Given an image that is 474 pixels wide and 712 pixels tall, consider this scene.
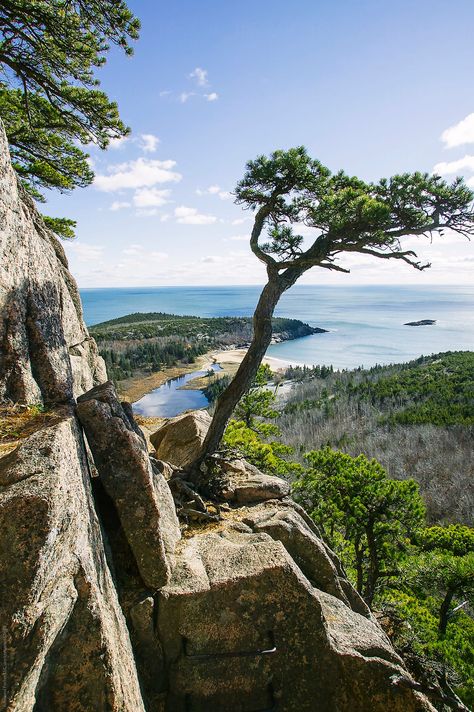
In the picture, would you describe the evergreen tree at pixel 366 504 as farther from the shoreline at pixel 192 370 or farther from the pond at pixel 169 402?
the shoreline at pixel 192 370

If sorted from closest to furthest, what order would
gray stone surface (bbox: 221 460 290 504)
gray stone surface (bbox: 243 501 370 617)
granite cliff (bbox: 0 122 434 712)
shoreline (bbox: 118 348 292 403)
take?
granite cliff (bbox: 0 122 434 712) < gray stone surface (bbox: 243 501 370 617) < gray stone surface (bbox: 221 460 290 504) < shoreline (bbox: 118 348 292 403)

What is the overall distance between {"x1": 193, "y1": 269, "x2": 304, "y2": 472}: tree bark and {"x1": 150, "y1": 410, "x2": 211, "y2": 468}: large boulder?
910 mm

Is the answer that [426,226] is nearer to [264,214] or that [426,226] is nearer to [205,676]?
[264,214]

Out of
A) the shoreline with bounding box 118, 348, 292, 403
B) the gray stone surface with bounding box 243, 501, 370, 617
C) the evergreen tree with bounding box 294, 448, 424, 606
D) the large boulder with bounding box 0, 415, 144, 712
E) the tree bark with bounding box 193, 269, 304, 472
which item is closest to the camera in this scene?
the large boulder with bounding box 0, 415, 144, 712

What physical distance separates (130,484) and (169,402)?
68.9 meters

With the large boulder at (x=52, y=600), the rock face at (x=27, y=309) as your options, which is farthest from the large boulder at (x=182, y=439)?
the large boulder at (x=52, y=600)

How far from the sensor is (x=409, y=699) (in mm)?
5531

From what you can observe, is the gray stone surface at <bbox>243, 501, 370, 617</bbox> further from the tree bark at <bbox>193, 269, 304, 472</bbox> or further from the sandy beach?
the sandy beach

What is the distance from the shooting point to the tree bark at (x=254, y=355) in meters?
9.55

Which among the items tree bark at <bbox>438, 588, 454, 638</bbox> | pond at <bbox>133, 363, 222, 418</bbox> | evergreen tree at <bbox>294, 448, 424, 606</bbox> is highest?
evergreen tree at <bbox>294, 448, 424, 606</bbox>

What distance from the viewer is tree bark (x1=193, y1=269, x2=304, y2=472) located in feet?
31.3

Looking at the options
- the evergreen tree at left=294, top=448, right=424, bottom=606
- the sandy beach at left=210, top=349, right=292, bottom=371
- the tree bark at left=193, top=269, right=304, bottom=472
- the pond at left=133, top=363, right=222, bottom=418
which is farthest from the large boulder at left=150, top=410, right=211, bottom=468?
the sandy beach at left=210, top=349, right=292, bottom=371

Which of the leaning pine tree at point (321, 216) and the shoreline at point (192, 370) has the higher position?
the leaning pine tree at point (321, 216)

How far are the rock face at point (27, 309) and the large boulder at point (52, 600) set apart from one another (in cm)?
192
